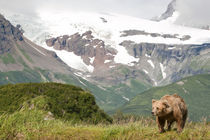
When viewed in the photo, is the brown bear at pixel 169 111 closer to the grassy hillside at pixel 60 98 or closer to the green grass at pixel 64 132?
the green grass at pixel 64 132

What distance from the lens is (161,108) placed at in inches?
471

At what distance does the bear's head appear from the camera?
11906 mm

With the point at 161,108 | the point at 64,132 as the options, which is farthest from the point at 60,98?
the point at 161,108

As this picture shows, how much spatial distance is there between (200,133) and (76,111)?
149 feet

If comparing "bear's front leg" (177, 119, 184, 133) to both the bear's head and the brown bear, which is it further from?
the bear's head

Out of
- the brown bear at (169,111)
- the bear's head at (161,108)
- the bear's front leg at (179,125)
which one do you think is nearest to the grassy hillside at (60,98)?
the brown bear at (169,111)

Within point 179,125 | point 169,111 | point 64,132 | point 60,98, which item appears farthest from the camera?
point 60,98

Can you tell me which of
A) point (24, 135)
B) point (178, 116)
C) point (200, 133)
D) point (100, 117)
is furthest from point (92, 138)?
point (100, 117)

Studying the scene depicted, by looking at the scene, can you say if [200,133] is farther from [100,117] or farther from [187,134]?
[100,117]

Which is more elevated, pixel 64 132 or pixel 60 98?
pixel 64 132

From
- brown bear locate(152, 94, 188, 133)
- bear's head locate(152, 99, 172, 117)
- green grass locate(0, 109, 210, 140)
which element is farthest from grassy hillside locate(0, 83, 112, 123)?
bear's head locate(152, 99, 172, 117)

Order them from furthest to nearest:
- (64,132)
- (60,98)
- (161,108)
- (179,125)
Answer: (60,98) → (64,132) → (179,125) → (161,108)

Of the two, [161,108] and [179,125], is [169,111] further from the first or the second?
[179,125]

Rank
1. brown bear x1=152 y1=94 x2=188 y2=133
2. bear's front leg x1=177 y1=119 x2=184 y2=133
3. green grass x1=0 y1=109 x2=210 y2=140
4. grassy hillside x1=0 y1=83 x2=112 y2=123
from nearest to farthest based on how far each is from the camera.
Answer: green grass x1=0 y1=109 x2=210 y2=140 → brown bear x1=152 y1=94 x2=188 y2=133 → bear's front leg x1=177 y1=119 x2=184 y2=133 → grassy hillside x1=0 y1=83 x2=112 y2=123
